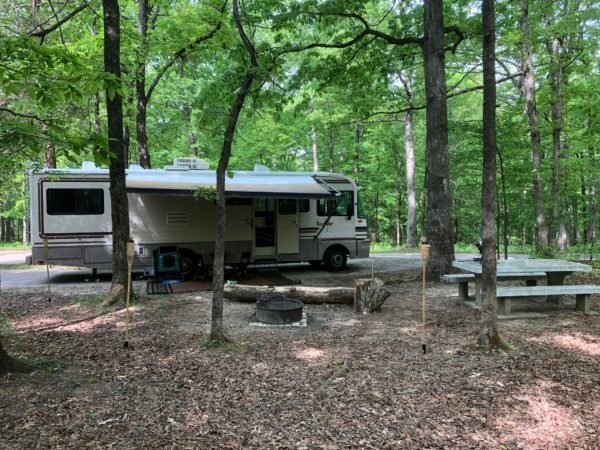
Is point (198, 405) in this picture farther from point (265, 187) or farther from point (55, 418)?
point (265, 187)

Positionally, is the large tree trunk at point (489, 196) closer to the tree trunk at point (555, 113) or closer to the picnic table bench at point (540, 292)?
the picnic table bench at point (540, 292)

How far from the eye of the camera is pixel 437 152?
925 cm

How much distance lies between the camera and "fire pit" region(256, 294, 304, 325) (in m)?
6.34

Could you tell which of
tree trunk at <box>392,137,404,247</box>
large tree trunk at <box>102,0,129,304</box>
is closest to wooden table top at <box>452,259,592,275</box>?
large tree trunk at <box>102,0,129,304</box>

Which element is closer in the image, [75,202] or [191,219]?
[75,202]

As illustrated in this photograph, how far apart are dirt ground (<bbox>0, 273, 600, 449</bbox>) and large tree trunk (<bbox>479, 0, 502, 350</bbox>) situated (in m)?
0.30

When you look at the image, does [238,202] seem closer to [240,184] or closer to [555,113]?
[240,184]

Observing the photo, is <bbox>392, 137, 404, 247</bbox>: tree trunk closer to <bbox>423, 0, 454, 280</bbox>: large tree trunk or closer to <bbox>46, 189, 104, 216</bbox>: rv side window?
Answer: <bbox>423, 0, 454, 280</bbox>: large tree trunk

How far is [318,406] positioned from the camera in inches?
141

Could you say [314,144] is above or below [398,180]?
above

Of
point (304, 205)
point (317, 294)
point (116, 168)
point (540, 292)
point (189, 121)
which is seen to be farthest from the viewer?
point (189, 121)

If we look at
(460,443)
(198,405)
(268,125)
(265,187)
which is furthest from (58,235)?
(268,125)

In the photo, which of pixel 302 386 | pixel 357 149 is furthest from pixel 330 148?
pixel 302 386

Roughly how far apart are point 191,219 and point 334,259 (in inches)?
165
